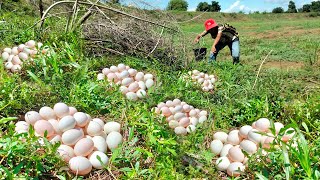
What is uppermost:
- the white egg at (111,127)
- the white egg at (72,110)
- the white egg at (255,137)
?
the white egg at (72,110)

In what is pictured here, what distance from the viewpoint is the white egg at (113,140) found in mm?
2289

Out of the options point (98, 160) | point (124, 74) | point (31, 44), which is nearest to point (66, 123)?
point (98, 160)

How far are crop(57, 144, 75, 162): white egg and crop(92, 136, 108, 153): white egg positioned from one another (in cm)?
16

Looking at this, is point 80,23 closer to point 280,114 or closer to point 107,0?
point 107,0

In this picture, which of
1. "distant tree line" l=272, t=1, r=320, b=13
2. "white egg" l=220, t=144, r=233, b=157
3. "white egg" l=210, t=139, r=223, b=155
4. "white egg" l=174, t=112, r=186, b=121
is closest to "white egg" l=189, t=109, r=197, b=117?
"white egg" l=174, t=112, r=186, b=121

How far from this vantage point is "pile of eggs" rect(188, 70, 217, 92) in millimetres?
5141

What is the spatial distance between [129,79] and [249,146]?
1.80m

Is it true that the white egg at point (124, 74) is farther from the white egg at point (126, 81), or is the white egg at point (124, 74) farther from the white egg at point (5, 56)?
the white egg at point (5, 56)

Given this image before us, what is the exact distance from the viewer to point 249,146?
2605 mm

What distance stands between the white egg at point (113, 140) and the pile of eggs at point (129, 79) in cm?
144

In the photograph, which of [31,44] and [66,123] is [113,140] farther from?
[31,44]

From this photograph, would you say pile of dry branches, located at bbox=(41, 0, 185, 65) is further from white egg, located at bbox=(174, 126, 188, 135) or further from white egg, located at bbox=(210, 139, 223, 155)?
white egg, located at bbox=(210, 139, 223, 155)

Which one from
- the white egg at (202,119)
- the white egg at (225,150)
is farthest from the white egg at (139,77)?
the white egg at (225,150)

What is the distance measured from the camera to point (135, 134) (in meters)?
2.48
